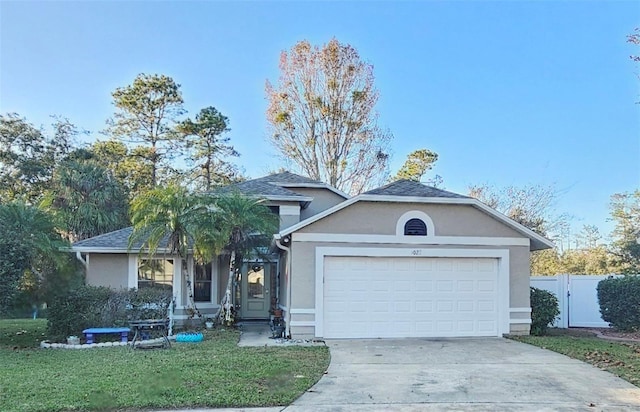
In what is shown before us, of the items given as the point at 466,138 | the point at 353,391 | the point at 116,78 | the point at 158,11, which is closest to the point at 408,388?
the point at 353,391

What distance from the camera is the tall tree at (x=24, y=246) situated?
424 inches

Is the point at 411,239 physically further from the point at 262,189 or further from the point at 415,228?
the point at 262,189

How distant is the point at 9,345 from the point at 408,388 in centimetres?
962

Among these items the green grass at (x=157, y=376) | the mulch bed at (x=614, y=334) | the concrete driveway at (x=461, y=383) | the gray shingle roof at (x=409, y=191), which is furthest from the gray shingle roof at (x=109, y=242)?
the mulch bed at (x=614, y=334)

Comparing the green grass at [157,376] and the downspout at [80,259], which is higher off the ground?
the downspout at [80,259]

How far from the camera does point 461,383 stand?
7.80 metres

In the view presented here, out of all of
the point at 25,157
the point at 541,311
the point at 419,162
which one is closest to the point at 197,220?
the point at 541,311

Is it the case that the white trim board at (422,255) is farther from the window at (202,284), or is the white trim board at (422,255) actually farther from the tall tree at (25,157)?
the tall tree at (25,157)

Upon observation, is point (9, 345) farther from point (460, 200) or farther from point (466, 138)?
point (466, 138)

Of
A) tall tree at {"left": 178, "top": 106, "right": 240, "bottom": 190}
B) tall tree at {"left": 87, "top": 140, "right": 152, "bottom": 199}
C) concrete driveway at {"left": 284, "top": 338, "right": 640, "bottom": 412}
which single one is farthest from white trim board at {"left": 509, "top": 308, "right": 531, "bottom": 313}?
tall tree at {"left": 87, "top": 140, "right": 152, "bottom": 199}

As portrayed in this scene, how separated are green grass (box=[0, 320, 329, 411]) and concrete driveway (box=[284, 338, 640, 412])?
56 cm

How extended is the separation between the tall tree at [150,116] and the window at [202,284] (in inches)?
612

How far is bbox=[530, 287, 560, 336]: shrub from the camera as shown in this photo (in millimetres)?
13338

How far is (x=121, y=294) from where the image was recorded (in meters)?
13.0
